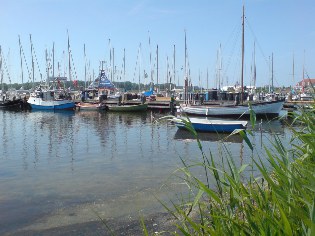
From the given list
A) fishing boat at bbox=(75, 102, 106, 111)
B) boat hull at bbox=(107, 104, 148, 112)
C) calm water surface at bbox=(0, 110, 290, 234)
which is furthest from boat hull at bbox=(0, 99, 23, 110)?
calm water surface at bbox=(0, 110, 290, 234)

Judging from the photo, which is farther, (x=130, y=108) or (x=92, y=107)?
(x=92, y=107)

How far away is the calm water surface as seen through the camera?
9125 mm

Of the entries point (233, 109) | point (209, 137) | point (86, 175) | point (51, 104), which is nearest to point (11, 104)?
point (51, 104)

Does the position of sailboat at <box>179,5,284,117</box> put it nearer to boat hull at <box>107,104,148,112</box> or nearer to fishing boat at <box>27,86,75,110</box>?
boat hull at <box>107,104,148,112</box>

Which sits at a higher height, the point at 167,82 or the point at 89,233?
the point at 167,82

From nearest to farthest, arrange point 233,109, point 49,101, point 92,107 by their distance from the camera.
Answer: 1. point 233,109
2. point 92,107
3. point 49,101

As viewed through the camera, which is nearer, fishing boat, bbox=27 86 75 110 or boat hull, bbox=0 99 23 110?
fishing boat, bbox=27 86 75 110

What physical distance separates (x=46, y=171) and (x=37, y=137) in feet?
38.9

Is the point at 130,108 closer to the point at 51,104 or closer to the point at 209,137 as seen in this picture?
the point at 51,104

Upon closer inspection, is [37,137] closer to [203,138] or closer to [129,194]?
[203,138]

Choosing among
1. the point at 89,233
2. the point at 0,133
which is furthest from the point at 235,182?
the point at 0,133

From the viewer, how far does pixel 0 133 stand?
2788 centimetres

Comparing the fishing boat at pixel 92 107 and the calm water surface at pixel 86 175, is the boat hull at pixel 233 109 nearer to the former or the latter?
the calm water surface at pixel 86 175

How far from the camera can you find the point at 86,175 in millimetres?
13547
